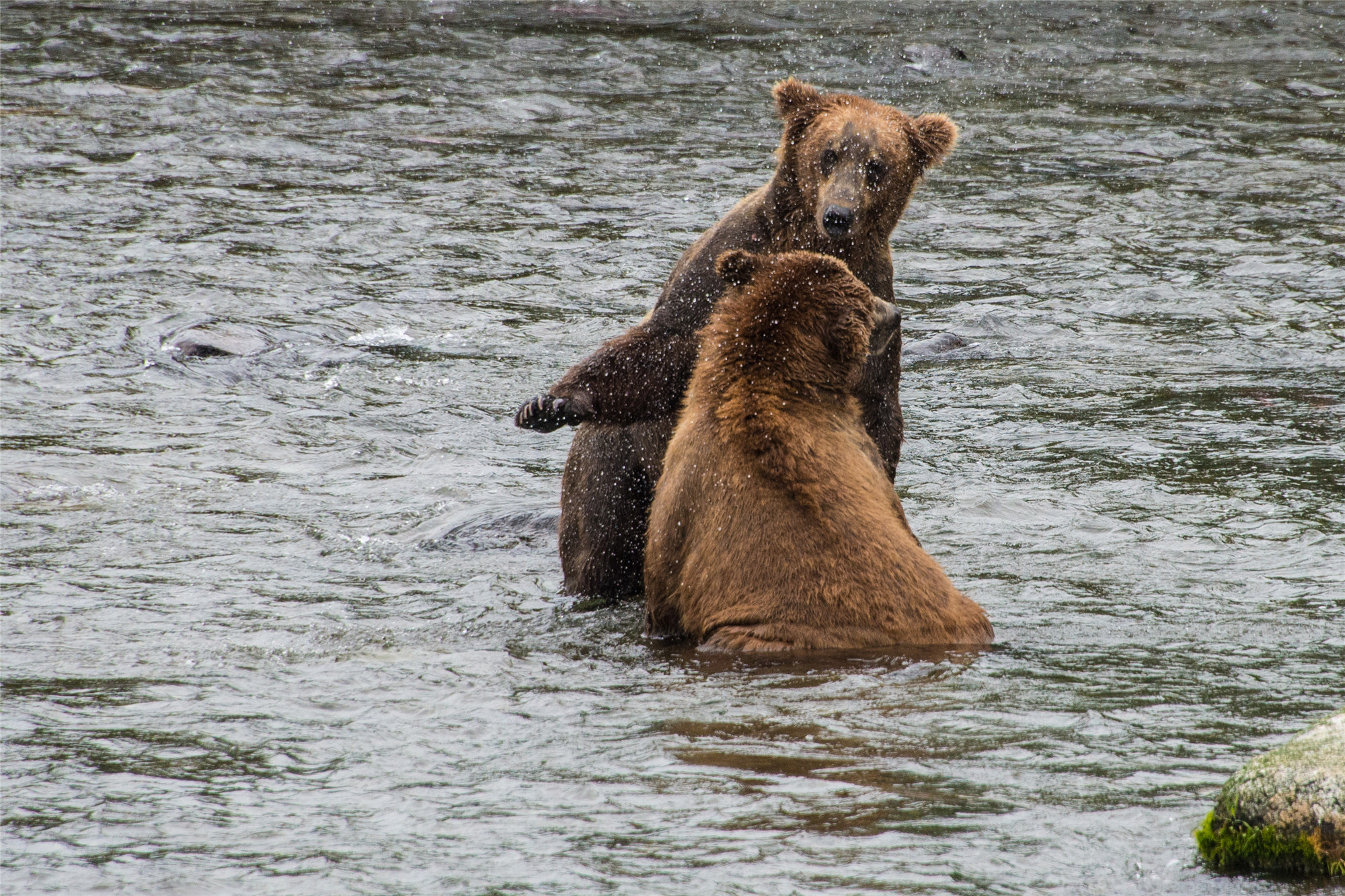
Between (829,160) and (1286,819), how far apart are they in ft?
13.0

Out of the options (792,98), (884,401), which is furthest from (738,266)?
(792,98)

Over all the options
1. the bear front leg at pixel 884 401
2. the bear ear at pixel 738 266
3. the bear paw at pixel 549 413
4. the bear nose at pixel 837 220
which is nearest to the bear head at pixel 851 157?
the bear nose at pixel 837 220

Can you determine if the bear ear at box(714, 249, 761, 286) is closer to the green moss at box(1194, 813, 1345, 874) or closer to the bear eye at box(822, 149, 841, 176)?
the bear eye at box(822, 149, 841, 176)

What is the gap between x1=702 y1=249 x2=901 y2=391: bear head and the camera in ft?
18.1

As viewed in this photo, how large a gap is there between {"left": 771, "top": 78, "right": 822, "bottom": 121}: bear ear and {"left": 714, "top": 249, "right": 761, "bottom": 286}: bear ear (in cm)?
154

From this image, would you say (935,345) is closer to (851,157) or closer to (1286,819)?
(851,157)

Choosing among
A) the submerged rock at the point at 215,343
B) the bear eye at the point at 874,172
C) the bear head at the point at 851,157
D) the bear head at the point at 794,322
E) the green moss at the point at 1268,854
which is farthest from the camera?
the submerged rock at the point at 215,343

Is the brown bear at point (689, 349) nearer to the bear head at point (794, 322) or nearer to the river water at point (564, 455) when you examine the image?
the river water at point (564, 455)

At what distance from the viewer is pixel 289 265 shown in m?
11.7

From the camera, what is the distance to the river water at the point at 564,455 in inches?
148

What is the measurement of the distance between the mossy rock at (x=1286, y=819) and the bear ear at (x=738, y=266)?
9.28ft

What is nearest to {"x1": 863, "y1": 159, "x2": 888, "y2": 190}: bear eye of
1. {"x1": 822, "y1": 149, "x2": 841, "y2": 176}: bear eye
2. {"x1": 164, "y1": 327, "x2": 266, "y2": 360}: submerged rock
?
{"x1": 822, "y1": 149, "x2": 841, "y2": 176}: bear eye

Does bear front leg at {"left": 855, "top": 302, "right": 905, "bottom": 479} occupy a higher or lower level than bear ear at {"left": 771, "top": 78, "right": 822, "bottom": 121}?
lower

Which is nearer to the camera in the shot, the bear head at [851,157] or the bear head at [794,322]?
the bear head at [794,322]
